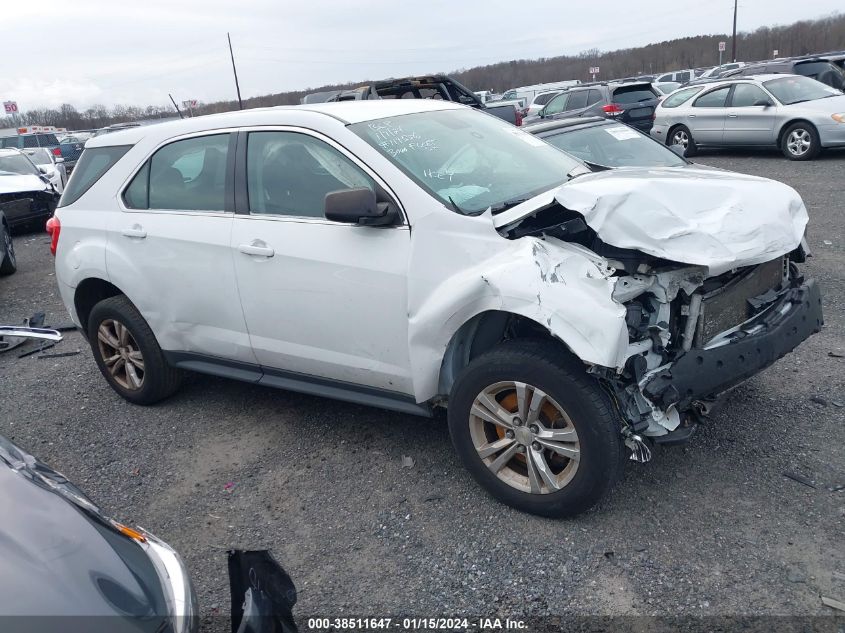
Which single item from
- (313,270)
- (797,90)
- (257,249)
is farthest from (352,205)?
(797,90)

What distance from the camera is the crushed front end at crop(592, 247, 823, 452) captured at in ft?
10.0

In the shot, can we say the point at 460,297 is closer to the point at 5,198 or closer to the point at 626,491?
the point at 626,491

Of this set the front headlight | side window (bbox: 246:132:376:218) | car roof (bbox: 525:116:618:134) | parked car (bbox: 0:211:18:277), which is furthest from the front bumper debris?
parked car (bbox: 0:211:18:277)

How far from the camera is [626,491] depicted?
11.5 ft

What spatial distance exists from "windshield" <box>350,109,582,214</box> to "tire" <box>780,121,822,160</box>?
34.8ft

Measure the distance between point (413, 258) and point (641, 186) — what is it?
1.08 metres

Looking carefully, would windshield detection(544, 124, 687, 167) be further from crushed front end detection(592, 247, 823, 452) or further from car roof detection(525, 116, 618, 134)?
crushed front end detection(592, 247, 823, 452)

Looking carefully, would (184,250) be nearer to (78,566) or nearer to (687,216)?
(78,566)

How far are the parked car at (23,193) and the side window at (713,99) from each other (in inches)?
498

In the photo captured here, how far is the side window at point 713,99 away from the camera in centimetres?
1454

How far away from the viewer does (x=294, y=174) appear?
154 inches

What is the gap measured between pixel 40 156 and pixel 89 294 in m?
14.9

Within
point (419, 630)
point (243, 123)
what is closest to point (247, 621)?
point (419, 630)

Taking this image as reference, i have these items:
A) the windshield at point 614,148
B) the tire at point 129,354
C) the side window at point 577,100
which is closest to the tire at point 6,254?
the tire at point 129,354
